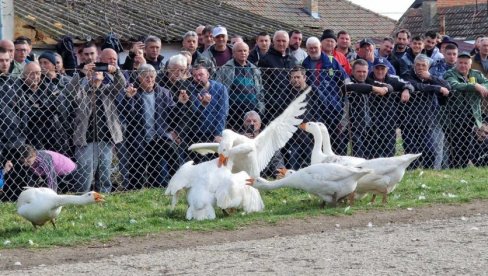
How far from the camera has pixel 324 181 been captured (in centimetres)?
1269

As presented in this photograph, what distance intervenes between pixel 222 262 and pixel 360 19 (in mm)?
35558

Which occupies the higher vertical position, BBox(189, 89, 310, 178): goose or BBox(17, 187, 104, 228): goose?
BBox(189, 89, 310, 178): goose

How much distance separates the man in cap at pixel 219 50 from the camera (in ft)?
52.1

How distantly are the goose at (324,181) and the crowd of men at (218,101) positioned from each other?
227cm

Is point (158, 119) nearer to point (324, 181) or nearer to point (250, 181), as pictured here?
point (250, 181)

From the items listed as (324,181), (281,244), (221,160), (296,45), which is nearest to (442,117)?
(296,45)

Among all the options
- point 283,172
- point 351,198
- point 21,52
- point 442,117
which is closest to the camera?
point 351,198

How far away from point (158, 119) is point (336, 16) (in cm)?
3013

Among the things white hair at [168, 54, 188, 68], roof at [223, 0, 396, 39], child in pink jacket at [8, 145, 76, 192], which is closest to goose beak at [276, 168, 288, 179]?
white hair at [168, 54, 188, 68]

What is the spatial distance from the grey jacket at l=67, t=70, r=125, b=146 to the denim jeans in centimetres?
13

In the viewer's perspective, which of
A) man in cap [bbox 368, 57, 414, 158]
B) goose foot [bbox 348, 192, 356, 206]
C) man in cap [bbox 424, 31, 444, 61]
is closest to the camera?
goose foot [bbox 348, 192, 356, 206]

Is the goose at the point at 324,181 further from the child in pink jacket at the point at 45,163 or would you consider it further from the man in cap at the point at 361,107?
the man in cap at the point at 361,107

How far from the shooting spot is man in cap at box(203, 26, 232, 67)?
1588cm

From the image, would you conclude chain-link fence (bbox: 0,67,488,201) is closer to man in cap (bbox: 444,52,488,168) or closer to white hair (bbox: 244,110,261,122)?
white hair (bbox: 244,110,261,122)
